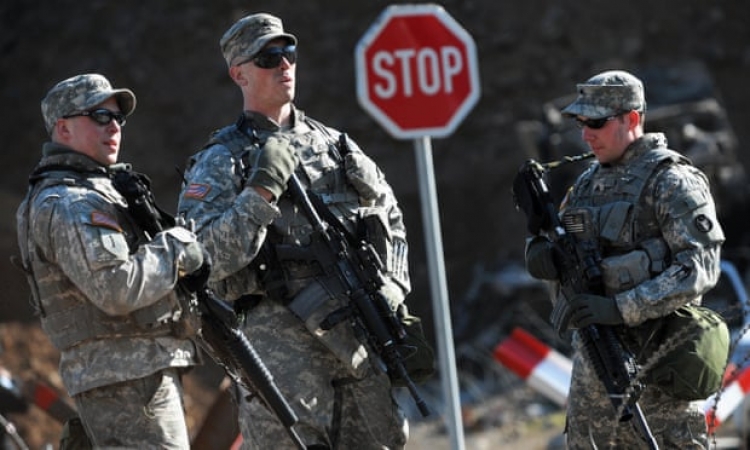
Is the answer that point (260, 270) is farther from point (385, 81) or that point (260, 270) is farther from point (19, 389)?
point (19, 389)

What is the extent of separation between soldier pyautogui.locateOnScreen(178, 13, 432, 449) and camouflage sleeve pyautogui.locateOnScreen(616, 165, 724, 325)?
2.93 feet

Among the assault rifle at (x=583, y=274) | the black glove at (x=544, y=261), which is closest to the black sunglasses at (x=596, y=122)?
the assault rifle at (x=583, y=274)

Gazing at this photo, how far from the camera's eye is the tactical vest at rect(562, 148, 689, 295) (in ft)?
17.5

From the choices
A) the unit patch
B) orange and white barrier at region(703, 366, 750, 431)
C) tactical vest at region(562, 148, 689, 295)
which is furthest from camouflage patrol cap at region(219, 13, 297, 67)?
orange and white barrier at region(703, 366, 750, 431)

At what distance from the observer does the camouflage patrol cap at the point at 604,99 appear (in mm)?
5430

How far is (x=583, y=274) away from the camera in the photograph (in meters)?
5.41

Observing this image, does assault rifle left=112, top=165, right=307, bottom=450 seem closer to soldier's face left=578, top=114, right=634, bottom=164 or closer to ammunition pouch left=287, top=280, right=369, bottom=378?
ammunition pouch left=287, top=280, right=369, bottom=378

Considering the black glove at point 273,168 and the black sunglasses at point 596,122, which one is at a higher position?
the black glove at point 273,168

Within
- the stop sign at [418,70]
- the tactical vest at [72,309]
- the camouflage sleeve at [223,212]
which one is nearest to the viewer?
the tactical vest at [72,309]

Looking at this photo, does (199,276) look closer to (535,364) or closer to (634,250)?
(634,250)

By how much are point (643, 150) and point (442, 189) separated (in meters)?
12.0

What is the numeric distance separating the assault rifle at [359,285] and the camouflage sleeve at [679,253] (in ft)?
2.79

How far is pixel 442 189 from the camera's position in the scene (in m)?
17.5

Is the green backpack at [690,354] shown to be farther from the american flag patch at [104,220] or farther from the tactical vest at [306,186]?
the american flag patch at [104,220]
